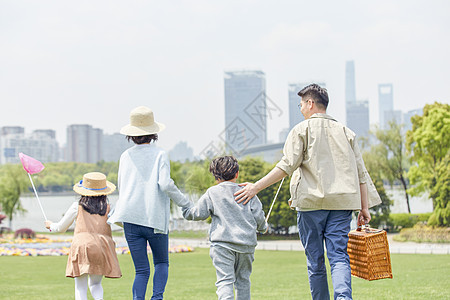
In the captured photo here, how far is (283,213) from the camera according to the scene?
995 inches

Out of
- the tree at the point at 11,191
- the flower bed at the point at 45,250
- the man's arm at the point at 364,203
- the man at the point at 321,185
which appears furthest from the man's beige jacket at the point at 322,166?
the tree at the point at 11,191

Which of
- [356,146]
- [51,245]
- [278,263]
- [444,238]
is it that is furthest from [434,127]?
[356,146]

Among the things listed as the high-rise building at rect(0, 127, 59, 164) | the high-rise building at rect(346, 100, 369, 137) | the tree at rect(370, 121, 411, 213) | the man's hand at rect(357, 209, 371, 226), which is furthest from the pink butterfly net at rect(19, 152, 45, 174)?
the high-rise building at rect(346, 100, 369, 137)

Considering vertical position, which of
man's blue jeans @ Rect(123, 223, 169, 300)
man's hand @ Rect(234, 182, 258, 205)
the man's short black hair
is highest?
the man's short black hair

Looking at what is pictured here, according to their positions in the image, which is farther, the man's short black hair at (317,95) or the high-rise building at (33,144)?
→ the high-rise building at (33,144)

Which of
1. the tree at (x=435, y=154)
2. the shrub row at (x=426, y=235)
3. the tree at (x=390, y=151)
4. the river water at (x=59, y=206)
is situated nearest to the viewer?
the shrub row at (x=426, y=235)

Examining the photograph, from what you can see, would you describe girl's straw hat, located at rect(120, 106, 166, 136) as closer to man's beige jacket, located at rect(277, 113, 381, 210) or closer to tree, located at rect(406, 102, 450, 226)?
man's beige jacket, located at rect(277, 113, 381, 210)

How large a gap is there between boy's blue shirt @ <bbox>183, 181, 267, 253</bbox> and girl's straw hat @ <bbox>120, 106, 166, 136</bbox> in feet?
2.63

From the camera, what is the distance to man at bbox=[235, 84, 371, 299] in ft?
13.3

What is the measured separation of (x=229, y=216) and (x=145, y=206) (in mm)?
702

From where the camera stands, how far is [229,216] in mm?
4250

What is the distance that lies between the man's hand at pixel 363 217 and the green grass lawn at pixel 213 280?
230 centimetres

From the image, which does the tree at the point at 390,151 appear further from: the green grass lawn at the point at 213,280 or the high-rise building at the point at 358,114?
the high-rise building at the point at 358,114

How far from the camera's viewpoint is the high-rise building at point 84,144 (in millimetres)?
114719
